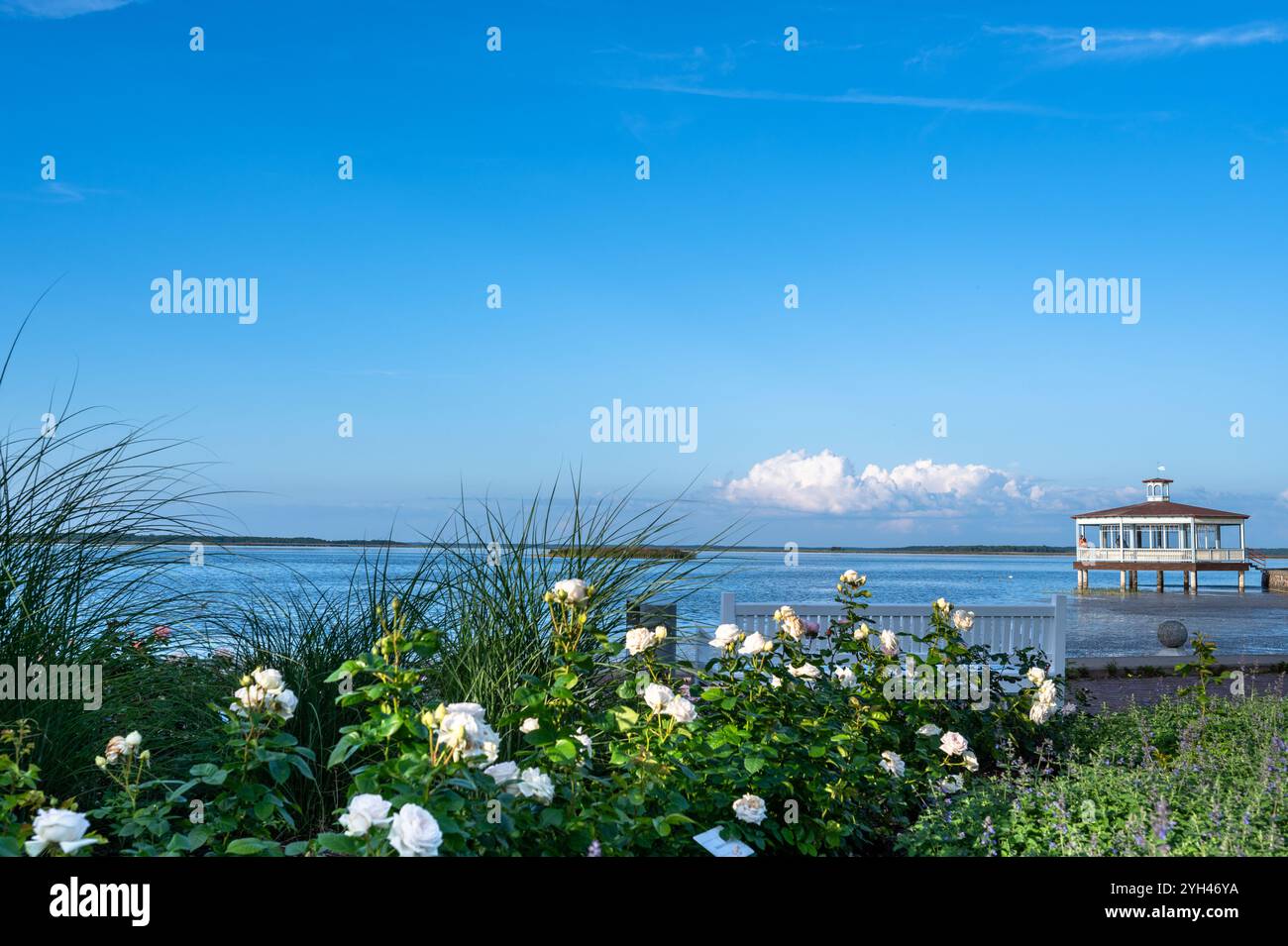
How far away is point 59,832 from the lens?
190cm

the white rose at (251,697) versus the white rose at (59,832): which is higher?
the white rose at (251,697)

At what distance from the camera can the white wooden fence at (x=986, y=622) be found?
7332 mm

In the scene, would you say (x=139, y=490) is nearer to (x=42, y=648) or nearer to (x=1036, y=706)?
(x=42, y=648)

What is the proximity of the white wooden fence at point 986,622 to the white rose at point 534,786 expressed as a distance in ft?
15.8

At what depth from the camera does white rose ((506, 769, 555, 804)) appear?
2.38m

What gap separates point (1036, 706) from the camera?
16.2 feet

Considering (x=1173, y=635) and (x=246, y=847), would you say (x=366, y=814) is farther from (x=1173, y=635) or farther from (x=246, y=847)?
(x=1173, y=635)

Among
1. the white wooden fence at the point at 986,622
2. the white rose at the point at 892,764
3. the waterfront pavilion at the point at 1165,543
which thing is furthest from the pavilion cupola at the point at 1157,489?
the white rose at the point at 892,764

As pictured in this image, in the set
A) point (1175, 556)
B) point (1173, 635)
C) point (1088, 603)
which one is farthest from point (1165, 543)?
point (1173, 635)

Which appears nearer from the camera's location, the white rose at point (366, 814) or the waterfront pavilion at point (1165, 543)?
the white rose at point (366, 814)

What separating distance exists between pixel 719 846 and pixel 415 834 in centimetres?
106

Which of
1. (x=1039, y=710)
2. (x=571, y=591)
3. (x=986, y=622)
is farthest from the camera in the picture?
(x=986, y=622)

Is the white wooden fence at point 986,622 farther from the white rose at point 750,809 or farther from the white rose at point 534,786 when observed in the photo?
the white rose at point 534,786
